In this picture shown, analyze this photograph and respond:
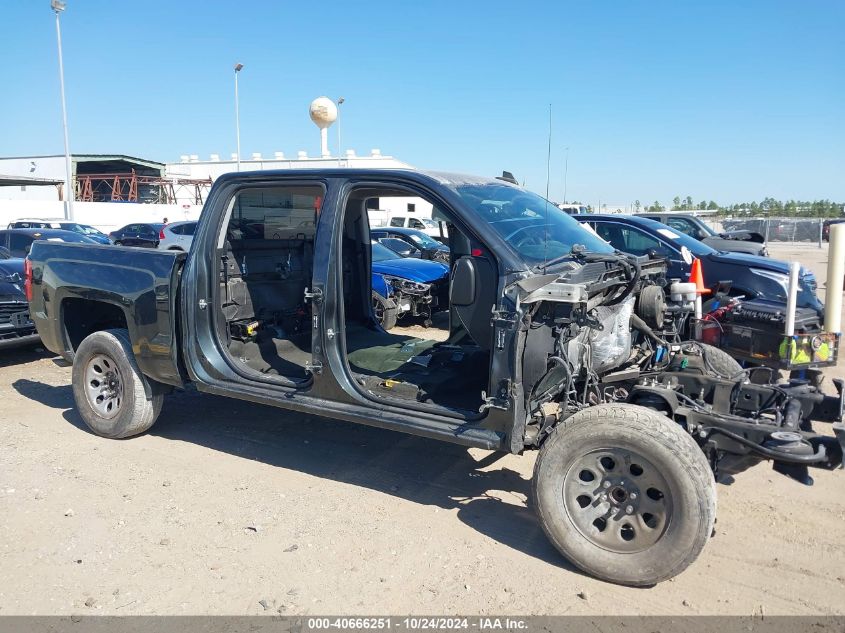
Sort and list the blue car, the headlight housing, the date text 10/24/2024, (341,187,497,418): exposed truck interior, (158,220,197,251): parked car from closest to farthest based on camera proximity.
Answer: the date text 10/24/2024
(341,187,497,418): exposed truck interior
the blue car
the headlight housing
(158,220,197,251): parked car

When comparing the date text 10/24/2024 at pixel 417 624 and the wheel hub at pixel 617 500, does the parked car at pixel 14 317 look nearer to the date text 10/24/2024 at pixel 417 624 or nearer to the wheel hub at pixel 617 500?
the date text 10/24/2024 at pixel 417 624

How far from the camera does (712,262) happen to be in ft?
27.7

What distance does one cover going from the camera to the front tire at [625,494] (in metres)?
3.17

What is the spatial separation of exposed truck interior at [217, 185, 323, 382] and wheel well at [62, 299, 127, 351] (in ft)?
3.84

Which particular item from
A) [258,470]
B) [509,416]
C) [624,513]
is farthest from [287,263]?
[624,513]

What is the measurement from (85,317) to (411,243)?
10.9 m

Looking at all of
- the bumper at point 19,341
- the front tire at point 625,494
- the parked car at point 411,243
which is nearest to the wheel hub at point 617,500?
the front tire at point 625,494

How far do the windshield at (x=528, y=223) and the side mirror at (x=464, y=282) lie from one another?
0.37 metres

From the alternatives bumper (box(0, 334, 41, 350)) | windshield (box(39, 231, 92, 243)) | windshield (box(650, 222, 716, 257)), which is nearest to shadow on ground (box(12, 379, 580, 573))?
bumper (box(0, 334, 41, 350))

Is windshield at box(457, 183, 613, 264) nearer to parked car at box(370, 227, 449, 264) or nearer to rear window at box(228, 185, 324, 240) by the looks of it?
rear window at box(228, 185, 324, 240)

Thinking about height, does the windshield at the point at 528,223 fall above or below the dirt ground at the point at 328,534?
above

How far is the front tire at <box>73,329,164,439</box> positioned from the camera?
17.0ft

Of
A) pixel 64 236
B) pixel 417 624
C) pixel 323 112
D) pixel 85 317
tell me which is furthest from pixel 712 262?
pixel 323 112

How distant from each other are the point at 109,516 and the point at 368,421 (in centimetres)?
169
